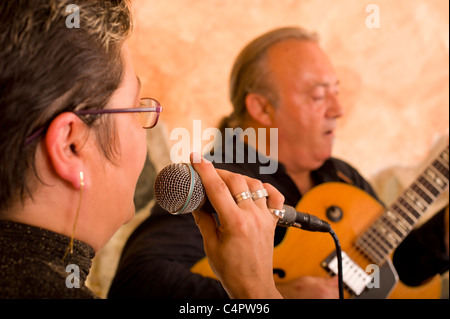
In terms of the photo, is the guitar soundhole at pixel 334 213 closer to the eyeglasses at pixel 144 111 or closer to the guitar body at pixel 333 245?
the guitar body at pixel 333 245

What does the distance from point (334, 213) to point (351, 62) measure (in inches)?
49.2

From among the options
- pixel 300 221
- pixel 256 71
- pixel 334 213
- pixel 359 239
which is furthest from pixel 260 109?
pixel 300 221

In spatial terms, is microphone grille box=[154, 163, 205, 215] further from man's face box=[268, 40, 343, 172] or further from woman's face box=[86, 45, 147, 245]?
man's face box=[268, 40, 343, 172]

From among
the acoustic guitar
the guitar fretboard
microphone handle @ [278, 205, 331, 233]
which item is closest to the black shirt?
microphone handle @ [278, 205, 331, 233]

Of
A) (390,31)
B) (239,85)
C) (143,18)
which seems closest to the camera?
(239,85)

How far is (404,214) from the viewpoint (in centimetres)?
160

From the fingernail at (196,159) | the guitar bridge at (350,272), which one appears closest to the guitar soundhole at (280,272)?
the guitar bridge at (350,272)

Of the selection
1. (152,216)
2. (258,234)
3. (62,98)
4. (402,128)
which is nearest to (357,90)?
(402,128)

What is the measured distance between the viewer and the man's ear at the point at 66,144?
2.35 ft

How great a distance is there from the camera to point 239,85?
1.88m
